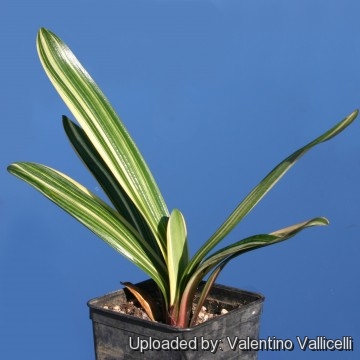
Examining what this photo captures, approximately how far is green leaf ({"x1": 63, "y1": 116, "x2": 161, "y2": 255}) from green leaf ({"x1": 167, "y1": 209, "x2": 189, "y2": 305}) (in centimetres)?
9

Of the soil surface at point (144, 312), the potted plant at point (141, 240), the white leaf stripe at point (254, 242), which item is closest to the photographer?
the white leaf stripe at point (254, 242)

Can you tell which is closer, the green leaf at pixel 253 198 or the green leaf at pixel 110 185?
the green leaf at pixel 253 198

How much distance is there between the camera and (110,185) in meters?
1.32

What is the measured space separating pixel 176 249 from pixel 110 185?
185mm

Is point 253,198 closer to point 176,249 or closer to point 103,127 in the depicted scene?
point 176,249

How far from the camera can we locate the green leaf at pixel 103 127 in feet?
3.96

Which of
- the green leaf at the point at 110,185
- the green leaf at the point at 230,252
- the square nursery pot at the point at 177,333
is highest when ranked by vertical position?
the green leaf at the point at 110,185

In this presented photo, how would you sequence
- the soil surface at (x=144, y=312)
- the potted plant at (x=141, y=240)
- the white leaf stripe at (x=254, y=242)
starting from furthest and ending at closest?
the soil surface at (x=144, y=312)
the potted plant at (x=141, y=240)
the white leaf stripe at (x=254, y=242)

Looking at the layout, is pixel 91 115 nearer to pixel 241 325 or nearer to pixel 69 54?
pixel 69 54

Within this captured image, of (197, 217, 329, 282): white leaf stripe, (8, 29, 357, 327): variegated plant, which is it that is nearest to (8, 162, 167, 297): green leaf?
(8, 29, 357, 327): variegated plant

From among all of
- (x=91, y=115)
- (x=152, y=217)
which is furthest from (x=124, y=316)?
(x=91, y=115)

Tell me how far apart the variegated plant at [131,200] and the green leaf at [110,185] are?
0.02 m

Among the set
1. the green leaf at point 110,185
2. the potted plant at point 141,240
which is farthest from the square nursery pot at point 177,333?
the green leaf at point 110,185

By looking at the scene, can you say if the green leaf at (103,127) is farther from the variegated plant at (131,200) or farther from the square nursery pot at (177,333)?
the square nursery pot at (177,333)
